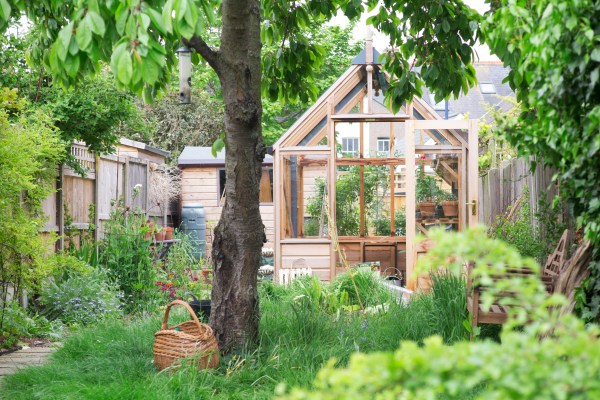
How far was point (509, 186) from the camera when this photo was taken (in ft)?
30.3

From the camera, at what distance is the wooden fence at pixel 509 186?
22.4ft

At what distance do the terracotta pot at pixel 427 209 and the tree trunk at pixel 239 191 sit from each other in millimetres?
4968

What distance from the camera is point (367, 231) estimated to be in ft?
41.5

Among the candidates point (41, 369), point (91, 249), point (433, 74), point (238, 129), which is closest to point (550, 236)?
point (433, 74)

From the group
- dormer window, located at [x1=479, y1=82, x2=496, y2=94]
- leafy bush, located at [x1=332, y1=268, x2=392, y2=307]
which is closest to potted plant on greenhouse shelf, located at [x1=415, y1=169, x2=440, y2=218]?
leafy bush, located at [x1=332, y1=268, x2=392, y2=307]

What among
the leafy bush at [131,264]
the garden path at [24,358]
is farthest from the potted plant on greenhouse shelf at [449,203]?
the garden path at [24,358]

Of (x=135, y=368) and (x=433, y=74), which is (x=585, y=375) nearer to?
(x=135, y=368)

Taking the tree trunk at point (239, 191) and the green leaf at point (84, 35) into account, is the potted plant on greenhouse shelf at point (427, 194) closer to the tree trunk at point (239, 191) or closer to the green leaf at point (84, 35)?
the tree trunk at point (239, 191)

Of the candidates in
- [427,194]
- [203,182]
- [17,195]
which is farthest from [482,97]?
[17,195]

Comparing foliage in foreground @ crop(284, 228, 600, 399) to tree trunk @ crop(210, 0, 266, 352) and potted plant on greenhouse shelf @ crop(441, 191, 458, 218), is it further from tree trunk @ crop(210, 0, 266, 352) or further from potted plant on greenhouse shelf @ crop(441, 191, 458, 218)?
potted plant on greenhouse shelf @ crop(441, 191, 458, 218)

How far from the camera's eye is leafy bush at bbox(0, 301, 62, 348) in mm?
6746

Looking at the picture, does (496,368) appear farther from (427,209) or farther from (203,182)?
(203,182)

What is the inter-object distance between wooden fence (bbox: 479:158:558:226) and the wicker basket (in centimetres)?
307

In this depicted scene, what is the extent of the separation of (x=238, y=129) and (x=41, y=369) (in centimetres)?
203
